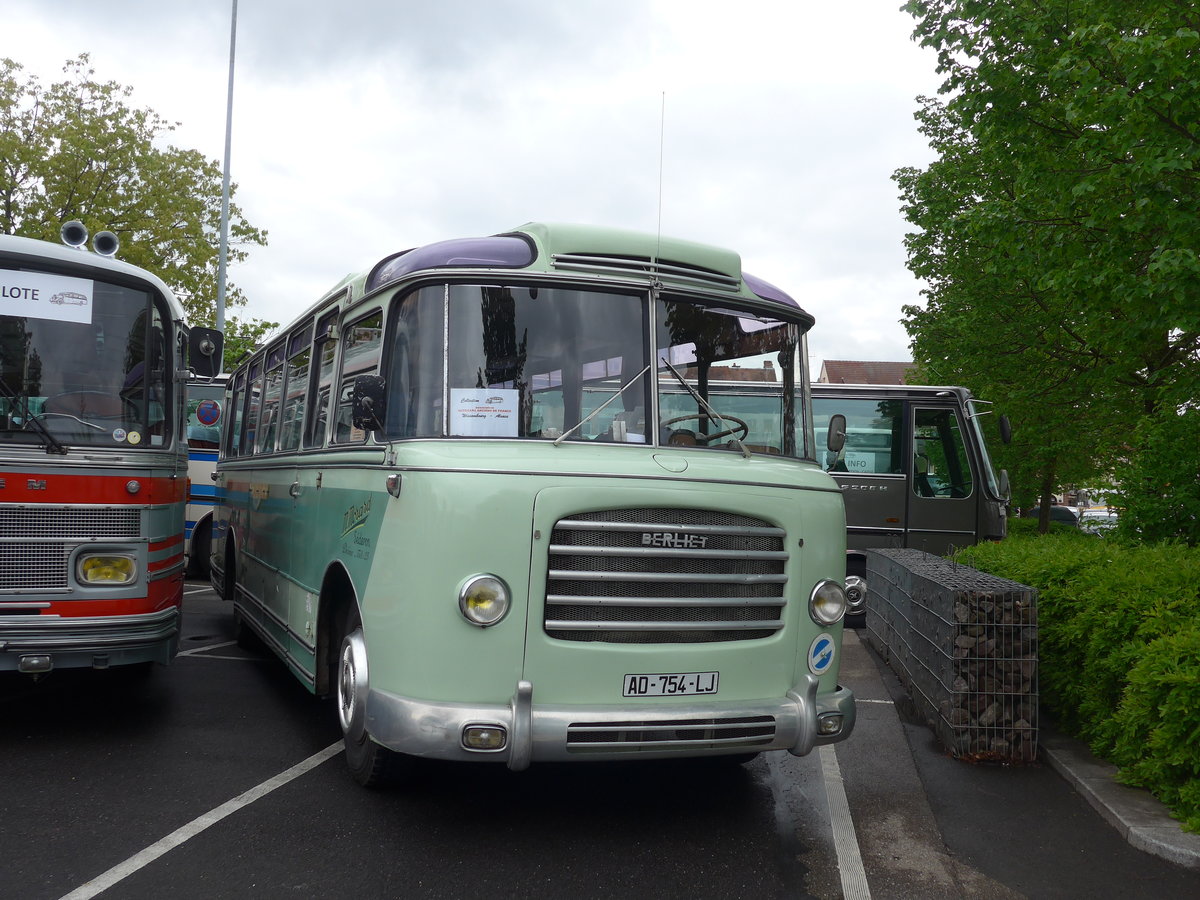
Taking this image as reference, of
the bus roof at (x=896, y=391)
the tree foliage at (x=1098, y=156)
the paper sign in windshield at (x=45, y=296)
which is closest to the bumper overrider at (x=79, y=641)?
the paper sign in windshield at (x=45, y=296)

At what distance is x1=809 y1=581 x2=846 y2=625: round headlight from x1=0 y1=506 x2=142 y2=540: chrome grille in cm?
416

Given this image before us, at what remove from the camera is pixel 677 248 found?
559 cm

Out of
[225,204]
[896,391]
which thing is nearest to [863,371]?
[225,204]

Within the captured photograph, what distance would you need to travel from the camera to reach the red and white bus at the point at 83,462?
6211 mm

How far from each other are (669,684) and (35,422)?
13.7 ft

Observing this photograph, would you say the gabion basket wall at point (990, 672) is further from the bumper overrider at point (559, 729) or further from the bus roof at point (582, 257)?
the bus roof at point (582, 257)

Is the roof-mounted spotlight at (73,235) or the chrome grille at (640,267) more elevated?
the roof-mounted spotlight at (73,235)

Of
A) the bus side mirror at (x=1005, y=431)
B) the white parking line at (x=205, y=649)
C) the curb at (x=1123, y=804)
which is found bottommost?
the white parking line at (x=205, y=649)

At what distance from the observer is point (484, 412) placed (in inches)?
198

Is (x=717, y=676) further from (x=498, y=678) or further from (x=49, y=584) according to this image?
(x=49, y=584)

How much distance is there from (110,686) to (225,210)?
22.0 m

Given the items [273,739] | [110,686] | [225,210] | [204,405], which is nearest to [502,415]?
[273,739]

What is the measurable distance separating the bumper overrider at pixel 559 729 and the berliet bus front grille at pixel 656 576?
1.10 ft

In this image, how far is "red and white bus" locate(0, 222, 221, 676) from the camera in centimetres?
621
